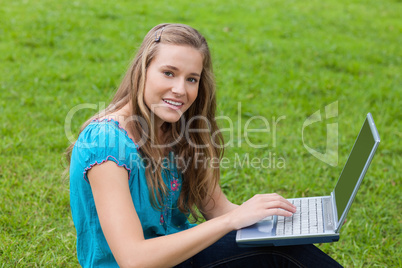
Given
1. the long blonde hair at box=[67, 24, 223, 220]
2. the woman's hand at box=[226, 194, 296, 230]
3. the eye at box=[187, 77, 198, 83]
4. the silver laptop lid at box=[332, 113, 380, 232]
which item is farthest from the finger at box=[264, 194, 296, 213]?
the eye at box=[187, 77, 198, 83]

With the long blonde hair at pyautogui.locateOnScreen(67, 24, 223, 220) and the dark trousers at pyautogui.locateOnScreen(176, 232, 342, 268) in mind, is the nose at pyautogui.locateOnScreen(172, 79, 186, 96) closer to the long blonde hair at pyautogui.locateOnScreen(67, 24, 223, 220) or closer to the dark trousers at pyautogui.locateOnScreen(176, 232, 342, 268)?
the long blonde hair at pyautogui.locateOnScreen(67, 24, 223, 220)

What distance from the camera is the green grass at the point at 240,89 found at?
116 inches

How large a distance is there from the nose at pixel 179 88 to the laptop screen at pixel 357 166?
723mm

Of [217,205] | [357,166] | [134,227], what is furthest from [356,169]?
[134,227]

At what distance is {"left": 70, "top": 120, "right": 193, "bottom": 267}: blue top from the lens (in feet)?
5.71

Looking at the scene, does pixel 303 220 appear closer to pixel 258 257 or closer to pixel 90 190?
pixel 258 257

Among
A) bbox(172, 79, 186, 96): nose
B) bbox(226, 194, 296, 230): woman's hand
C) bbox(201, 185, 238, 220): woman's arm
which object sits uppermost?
bbox(172, 79, 186, 96): nose

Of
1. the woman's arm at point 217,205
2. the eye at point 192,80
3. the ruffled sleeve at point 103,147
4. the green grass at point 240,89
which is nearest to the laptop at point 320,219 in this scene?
the woman's arm at point 217,205

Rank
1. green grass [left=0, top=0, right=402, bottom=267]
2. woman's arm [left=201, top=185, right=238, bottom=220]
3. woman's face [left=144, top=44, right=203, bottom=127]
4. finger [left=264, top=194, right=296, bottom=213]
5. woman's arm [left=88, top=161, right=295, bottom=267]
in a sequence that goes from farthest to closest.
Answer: green grass [left=0, top=0, right=402, bottom=267], woman's arm [left=201, top=185, right=238, bottom=220], woman's face [left=144, top=44, right=203, bottom=127], finger [left=264, top=194, right=296, bottom=213], woman's arm [left=88, top=161, right=295, bottom=267]

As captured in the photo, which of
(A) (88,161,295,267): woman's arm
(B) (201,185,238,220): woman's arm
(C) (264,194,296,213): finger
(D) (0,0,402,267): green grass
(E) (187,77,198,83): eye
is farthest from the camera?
(D) (0,0,402,267): green grass

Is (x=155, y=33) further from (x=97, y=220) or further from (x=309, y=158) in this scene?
(x=309, y=158)

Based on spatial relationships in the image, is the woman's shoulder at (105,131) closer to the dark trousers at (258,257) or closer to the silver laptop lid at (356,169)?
the dark trousers at (258,257)

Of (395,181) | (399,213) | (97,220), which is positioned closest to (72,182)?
(97,220)

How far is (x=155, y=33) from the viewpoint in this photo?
6.59 ft
